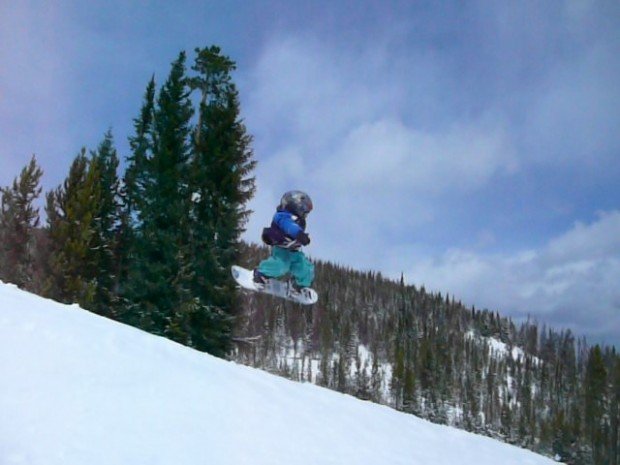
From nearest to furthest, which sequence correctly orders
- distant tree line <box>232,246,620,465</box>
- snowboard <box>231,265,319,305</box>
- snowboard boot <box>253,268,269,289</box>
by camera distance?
1. snowboard boot <box>253,268,269,289</box>
2. snowboard <box>231,265,319,305</box>
3. distant tree line <box>232,246,620,465</box>

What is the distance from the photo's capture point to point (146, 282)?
70.8ft

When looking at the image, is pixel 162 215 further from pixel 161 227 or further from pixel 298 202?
pixel 298 202

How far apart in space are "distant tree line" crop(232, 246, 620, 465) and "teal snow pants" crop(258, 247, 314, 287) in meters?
49.4

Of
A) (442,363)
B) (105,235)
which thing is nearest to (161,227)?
(105,235)

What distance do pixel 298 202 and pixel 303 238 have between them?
69cm

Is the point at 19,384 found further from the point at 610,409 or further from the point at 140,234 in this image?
the point at 610,409

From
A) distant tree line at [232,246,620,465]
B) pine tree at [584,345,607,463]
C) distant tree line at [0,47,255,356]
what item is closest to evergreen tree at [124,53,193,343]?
distant tree line at [0,47,255,356]

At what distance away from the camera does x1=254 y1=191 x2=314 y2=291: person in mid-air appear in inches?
388

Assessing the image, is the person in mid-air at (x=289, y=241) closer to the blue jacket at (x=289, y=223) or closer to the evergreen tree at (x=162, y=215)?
the blue jacket at (x=289, y=223)

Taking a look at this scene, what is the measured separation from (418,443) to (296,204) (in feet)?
16.0

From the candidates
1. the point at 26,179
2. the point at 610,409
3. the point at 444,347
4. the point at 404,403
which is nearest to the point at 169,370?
the point at 26,179

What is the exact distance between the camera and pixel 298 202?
9805 millimetres

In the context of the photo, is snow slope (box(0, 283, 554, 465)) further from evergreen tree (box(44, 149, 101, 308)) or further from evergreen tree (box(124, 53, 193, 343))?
evergreen tree (box(44, 149, 101, 308))

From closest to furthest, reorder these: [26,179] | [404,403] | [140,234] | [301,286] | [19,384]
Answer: [19,384]
[301,286]
[140,234]
[26,179]
[404,403]
